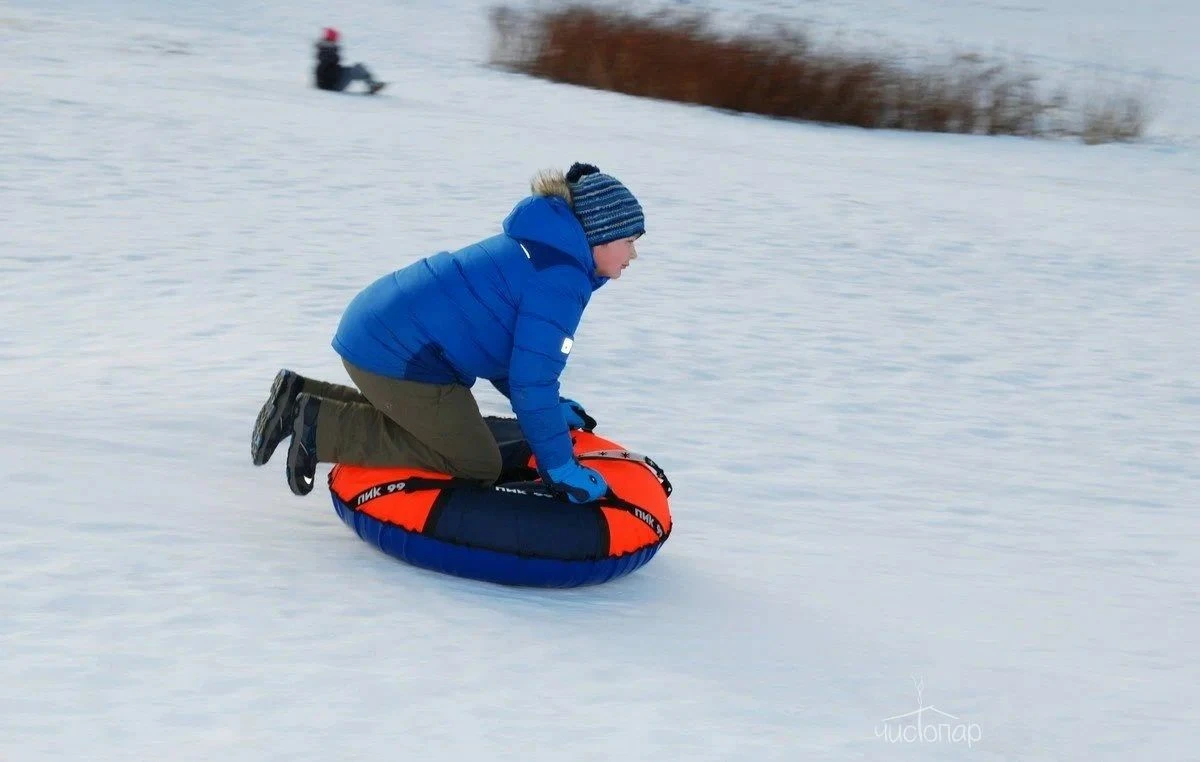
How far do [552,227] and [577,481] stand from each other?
664 millimetres

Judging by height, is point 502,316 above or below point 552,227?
below

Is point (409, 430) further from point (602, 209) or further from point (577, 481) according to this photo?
point (602, 209)

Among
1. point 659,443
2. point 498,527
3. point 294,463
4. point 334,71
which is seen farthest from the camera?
point 334,71

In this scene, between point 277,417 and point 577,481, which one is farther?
point 277,417

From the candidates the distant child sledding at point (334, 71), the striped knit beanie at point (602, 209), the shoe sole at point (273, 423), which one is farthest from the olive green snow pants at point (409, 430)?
the distant child sledding at point (334, 71)

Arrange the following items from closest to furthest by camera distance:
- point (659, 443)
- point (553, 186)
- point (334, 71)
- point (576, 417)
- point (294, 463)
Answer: point (553, 186), point (294, 463), point (576, 417), point (659, 443), point (334, 71)

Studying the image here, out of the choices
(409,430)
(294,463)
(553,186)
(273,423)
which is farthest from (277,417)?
(553,186)

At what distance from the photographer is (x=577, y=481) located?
3.73m

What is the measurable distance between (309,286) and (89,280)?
Answer: 1061mm

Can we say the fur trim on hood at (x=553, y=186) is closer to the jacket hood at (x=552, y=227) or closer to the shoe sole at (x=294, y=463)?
the jacket hood at (x=552, y=227)

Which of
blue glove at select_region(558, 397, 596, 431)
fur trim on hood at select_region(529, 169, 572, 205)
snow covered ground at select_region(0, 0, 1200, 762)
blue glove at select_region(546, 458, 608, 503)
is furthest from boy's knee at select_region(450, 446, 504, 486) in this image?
fur trim on hood at select_region(529, 169, 572, 205)

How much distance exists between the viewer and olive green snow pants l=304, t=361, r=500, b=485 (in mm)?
3791

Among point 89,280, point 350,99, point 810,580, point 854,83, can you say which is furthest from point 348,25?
point 810,580

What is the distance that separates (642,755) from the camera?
2.87 m
